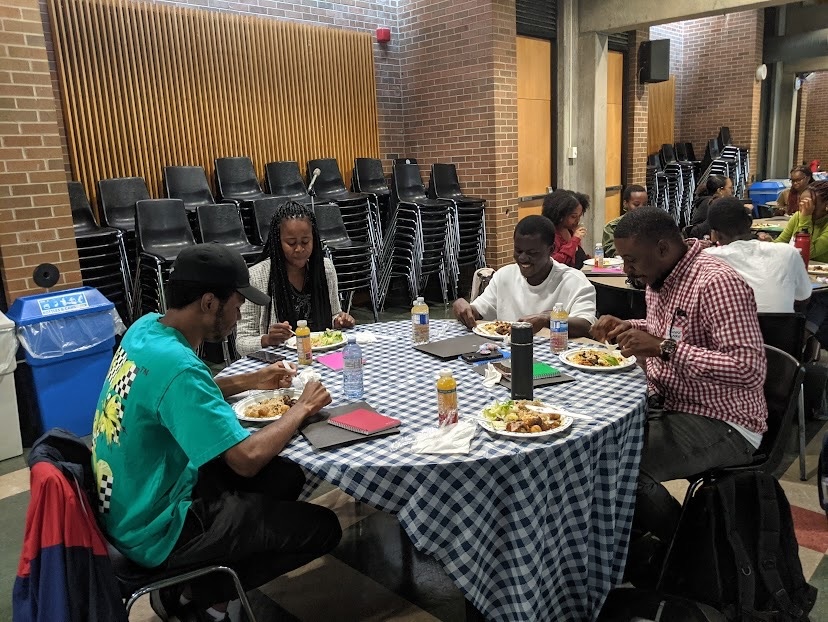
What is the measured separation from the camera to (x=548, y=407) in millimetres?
1920

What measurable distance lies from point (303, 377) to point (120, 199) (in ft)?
12.5

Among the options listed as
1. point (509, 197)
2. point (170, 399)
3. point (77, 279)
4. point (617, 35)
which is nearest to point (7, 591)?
point (170, 399)

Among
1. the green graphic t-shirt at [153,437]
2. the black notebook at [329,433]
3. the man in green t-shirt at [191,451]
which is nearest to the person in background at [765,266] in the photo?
the black notebook at [329,433]

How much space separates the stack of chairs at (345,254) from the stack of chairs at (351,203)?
16 cm

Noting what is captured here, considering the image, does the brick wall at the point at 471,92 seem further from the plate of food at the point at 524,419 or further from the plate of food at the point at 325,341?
the plate of food at the point at 524,419

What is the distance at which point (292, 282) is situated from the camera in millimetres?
3258

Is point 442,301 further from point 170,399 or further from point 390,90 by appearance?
point 170,399

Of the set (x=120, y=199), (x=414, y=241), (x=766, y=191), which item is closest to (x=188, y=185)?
(x=120, y=199)

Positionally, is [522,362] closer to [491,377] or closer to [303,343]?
[491,377]

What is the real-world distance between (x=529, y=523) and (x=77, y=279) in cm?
363

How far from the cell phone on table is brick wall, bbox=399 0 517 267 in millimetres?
4847

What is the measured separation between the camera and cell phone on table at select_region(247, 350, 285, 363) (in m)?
2.58

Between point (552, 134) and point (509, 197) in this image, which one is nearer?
point (509, 197)

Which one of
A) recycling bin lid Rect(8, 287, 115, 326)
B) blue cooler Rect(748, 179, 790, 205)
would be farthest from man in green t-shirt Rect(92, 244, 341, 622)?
blue cooler Rect(748, 179, 790, 205)
